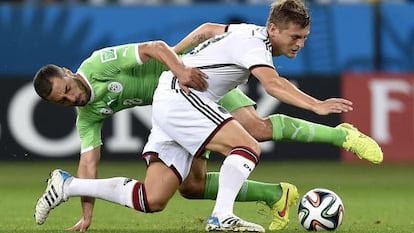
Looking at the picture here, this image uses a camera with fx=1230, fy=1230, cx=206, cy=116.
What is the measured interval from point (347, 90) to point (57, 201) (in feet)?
29.6

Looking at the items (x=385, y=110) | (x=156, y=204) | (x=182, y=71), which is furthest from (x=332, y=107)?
(x=385, y=110)

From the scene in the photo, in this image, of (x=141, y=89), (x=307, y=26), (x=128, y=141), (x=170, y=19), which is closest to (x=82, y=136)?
(x=141, y=89)

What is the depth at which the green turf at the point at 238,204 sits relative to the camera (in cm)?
972

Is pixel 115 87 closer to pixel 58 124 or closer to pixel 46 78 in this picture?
pixel 46 78

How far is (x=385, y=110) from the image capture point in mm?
17203

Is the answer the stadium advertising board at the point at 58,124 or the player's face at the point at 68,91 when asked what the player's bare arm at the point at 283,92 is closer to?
the player's face at the point at 68,91

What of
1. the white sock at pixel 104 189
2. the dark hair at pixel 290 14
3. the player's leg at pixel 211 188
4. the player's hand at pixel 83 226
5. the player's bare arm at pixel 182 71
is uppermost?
the dark hair at pixel 290 14

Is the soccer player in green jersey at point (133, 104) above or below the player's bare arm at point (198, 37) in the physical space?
below

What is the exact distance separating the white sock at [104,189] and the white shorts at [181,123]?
12.2 inches

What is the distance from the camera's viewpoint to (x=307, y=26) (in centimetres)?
862

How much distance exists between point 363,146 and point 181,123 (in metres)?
1.36

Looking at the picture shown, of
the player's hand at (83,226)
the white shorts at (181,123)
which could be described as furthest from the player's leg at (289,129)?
the player's hand at (83,226)

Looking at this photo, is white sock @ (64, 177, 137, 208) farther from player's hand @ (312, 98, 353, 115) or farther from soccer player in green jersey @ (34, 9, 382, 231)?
player's hand @ (312, 98, 353, 115)

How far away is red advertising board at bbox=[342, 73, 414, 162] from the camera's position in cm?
1716
